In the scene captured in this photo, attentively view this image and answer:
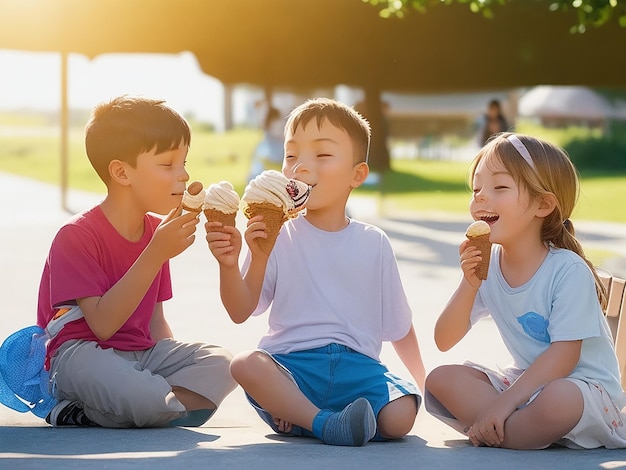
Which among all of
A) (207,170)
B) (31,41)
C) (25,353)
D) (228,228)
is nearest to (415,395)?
(228,228)

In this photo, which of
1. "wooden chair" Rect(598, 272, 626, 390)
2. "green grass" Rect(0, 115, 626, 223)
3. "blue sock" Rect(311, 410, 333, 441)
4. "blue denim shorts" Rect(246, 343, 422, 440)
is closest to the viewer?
"blue sock" Rect(311, 410, 333, 441)

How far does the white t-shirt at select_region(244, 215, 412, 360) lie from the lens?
Answer: 4043 mm

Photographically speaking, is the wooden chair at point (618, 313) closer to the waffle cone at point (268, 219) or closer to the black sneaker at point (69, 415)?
the waffle cone at point (268, 219)

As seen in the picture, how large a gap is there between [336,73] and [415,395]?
1463cm

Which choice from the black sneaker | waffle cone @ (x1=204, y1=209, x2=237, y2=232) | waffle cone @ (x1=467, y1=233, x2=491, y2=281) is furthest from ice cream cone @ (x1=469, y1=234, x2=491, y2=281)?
the black sneaker

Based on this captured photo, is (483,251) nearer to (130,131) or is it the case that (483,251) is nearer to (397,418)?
(397,418)

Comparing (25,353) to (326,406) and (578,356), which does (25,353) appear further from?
(578,356)

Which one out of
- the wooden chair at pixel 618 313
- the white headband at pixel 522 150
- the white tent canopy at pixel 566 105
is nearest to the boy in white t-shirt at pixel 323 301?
the white headband at pixel 522 150

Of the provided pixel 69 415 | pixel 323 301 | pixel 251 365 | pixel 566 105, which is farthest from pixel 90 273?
pixel 566 105

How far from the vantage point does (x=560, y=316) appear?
3.78 metres

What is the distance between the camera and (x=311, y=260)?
13.6 ft

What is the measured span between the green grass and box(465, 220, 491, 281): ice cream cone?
12.2 m

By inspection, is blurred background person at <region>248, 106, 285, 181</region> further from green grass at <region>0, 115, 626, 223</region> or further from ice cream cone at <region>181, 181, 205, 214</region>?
ice cream cone at <region>181, 181, 205, 214</region>

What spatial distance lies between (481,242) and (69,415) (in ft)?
5.58
